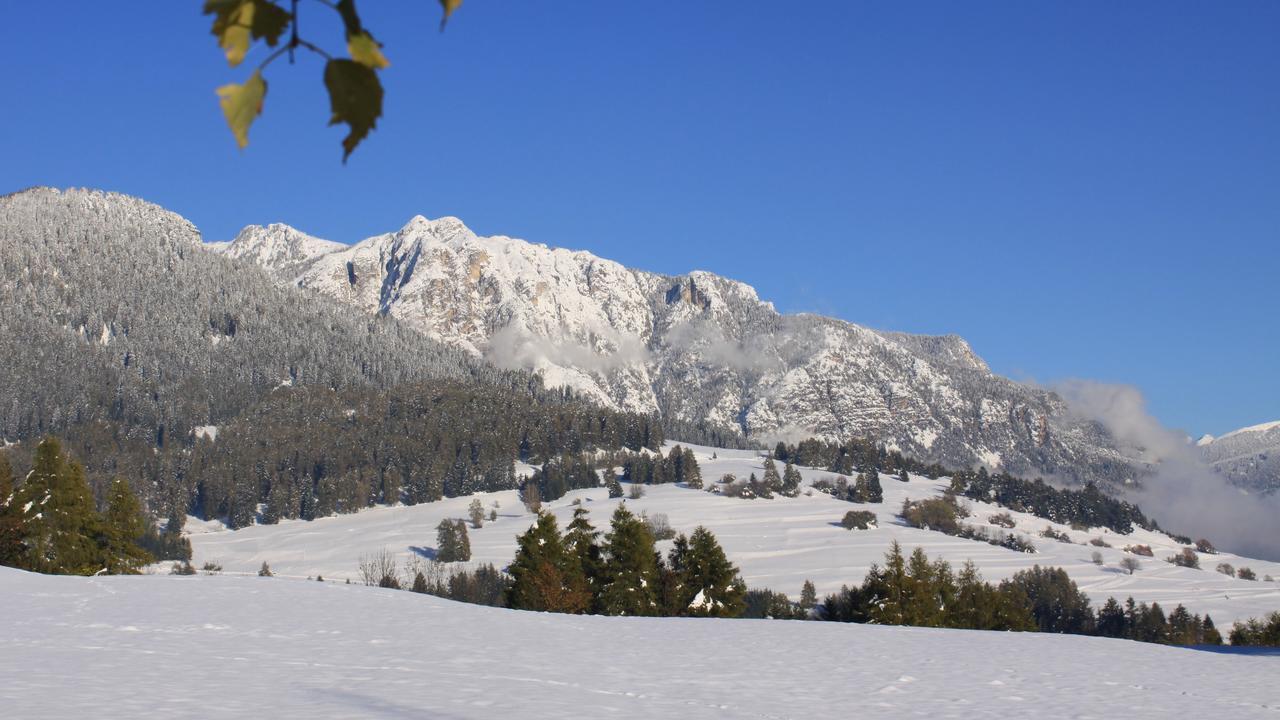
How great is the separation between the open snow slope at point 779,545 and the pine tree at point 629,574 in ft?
177

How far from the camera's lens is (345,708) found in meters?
12.3

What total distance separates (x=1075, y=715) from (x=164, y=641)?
15933 millimetres

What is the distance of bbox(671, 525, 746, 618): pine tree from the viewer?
1651 inches

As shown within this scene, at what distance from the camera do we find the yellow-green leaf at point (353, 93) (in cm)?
133

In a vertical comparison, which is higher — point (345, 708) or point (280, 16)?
point (280, 16)

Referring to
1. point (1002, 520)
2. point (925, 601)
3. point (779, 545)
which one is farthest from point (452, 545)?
point (1002, 520)

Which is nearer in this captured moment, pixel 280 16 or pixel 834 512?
pixel 280 16

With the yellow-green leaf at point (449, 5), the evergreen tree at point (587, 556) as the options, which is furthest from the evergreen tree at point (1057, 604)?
the yellow-green leaf at point (449, 5)

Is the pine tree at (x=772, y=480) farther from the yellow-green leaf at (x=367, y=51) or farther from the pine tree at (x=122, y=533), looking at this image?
the yellow-green leaf at (x=367, y=51)

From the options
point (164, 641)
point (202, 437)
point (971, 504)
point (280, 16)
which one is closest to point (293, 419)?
point (202, 437)

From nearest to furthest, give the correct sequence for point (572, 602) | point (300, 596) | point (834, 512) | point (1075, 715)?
point (1075, 715) < point (300, 596) < point (572, 602) < point (834, 512)

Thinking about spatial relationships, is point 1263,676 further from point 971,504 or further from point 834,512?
point 971,504

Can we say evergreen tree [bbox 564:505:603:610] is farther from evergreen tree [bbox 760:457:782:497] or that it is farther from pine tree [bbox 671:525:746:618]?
evergreen tree [bbox 760:457:782:497]

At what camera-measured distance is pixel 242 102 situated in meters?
1.37
